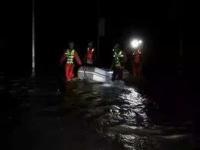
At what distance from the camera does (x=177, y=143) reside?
9141 millimetres

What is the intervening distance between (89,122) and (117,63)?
8.87 meters

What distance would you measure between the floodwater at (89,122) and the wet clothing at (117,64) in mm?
2623

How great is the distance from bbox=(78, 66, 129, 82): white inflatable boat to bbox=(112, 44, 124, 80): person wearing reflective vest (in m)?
0.77

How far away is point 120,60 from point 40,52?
32545 mm

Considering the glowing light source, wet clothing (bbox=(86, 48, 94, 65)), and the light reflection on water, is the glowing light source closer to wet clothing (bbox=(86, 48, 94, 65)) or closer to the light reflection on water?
wet clothing (bbox=(86, 48, 94, 65))

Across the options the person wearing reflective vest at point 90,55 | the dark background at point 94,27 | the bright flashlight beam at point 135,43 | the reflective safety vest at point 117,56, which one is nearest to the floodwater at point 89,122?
the reflective safety vest at point 117,56

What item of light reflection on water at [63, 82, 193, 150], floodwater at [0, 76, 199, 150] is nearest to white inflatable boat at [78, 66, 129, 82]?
light reflection on water at [63, 82, 193, 150]

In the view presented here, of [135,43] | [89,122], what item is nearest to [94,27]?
[135,43]

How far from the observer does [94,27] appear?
5403 cm

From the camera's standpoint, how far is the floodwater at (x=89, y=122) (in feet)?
29.8

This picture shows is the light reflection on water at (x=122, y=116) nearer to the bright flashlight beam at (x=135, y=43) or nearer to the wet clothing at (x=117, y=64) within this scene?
the wet clothing at (x=117, y=64)

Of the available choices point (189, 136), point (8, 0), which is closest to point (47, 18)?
point (8, 0)

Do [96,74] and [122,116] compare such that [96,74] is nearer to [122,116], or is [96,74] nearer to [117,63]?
[117,63]

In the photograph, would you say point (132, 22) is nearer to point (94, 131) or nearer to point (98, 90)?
point (98, 90)
